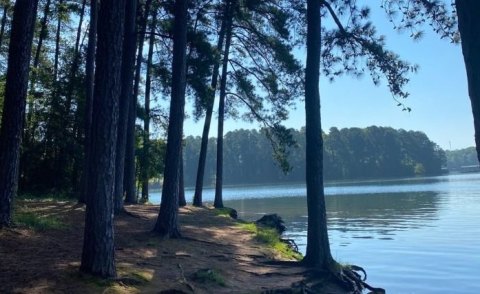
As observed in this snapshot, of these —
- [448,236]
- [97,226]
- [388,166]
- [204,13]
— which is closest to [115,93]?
[97,226]

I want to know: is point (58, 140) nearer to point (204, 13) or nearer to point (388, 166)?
point (204, 13)

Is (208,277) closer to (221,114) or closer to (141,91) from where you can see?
(221,114)

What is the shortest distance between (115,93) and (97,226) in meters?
2.29

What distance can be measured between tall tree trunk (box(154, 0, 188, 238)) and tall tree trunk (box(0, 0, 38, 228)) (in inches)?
148

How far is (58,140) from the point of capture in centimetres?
2403

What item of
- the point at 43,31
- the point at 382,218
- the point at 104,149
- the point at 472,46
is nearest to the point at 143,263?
the point at 104,149

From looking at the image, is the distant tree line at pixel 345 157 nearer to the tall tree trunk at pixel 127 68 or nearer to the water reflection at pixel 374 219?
the water reflection at pixel 374 219

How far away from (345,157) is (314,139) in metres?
110

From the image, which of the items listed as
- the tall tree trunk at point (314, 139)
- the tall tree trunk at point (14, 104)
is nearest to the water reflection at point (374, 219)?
the tall tree trunk at point (314, 139)

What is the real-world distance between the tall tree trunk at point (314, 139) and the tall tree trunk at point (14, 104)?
6466 mm

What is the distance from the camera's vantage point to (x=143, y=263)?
8852 millimetres

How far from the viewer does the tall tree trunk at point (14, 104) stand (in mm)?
9094

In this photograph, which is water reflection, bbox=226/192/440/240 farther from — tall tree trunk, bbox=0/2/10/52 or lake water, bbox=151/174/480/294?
tall tree trunk, bbox=0/2/10/52

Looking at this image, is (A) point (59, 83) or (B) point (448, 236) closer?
(B) point (448, 236)
